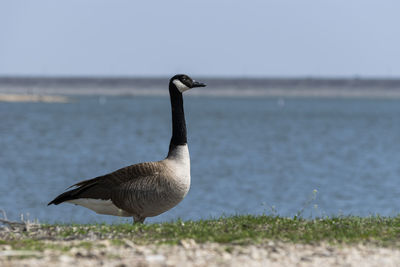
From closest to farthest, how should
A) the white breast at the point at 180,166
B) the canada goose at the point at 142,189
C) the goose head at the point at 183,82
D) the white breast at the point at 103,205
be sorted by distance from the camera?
the canada goose at the point at 142,189
the white breast at the point at 180,166
the white breast at the point at 103,205
the goose head at the point at 183,82

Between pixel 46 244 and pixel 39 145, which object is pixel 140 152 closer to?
pixel 39 145

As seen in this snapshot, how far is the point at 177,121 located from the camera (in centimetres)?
1375

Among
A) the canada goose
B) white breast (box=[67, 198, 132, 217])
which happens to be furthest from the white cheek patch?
white breast (box=[67, 198, 132, 217])

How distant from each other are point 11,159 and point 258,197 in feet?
89.1

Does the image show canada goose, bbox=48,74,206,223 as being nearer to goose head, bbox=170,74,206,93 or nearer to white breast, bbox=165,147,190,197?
white breast, bbox=165,147,190,197

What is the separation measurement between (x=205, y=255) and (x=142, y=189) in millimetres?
3590

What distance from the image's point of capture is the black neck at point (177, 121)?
13.4 meters

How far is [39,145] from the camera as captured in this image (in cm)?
7250

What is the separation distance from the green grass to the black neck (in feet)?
5.34

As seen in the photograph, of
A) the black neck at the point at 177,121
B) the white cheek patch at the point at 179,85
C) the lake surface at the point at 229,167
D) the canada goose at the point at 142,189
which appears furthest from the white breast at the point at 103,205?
the white cheek patch at the point at 179,85

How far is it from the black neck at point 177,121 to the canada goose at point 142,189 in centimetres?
2

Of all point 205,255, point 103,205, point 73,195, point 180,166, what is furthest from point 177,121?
point 205,255

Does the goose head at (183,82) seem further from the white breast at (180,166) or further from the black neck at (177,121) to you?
the white breast at (180,166)

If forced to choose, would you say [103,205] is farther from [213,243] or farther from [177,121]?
[213,243]
